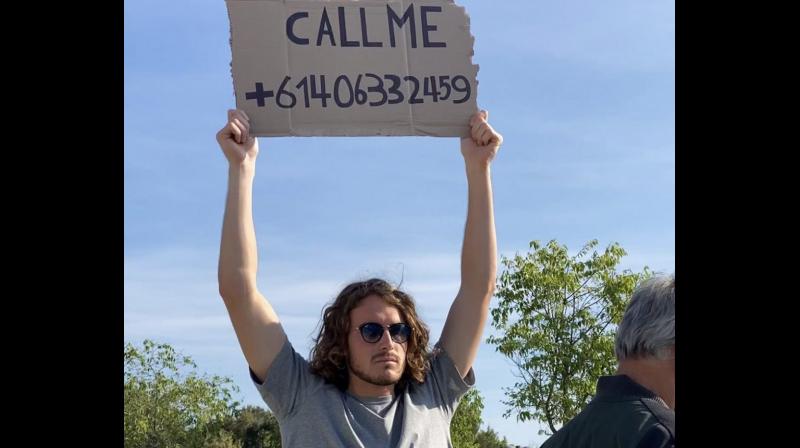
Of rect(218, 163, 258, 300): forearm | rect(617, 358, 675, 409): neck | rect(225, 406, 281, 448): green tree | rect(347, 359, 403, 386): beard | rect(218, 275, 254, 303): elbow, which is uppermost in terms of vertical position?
rect(225, 406, 281, 448): green tree

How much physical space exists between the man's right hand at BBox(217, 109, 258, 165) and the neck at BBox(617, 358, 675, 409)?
200cm

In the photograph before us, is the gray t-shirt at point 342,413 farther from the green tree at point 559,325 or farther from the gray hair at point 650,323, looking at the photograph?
the green tree at point 559,325

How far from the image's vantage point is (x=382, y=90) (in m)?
5.39

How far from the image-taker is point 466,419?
1093 inches

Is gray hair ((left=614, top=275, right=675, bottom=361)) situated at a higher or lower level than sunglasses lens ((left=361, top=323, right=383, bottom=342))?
lower

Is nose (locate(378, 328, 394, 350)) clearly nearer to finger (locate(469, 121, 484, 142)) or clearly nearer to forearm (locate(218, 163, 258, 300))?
forearm (locate(218, 163, 258, 300))

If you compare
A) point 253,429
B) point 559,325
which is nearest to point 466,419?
point 559,325

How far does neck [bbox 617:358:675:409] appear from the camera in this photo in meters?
4.18

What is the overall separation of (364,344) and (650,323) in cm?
141

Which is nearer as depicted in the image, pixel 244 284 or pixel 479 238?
pixel 244 284

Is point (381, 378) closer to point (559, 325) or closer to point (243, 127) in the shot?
point (243, 127)

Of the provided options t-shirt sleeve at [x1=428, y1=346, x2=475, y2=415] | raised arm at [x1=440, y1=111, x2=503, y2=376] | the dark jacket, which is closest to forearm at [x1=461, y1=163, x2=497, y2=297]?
raised arm at [x1=440, y1=111, x2=503, y2=376]
